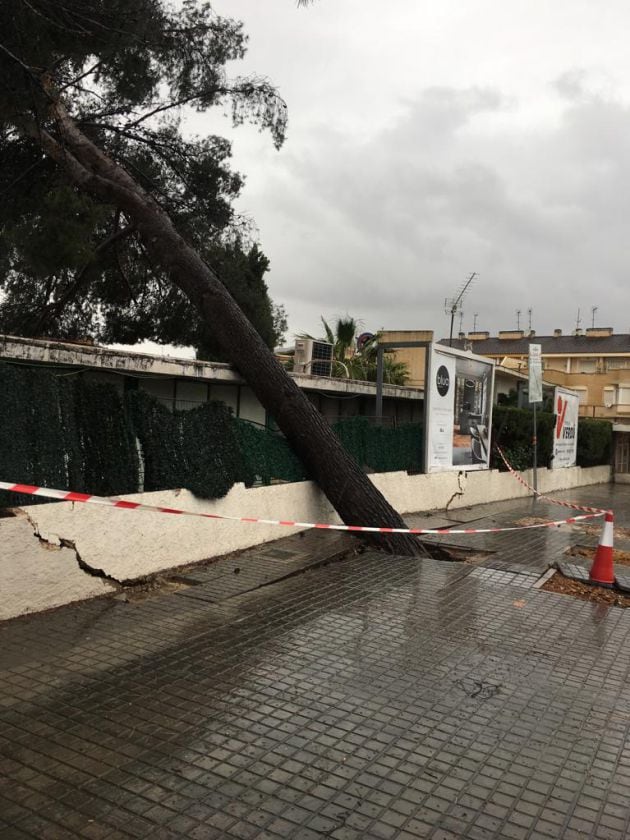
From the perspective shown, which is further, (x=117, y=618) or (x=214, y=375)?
(x=214, y=375)

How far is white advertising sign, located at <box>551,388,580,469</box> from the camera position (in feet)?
70.6

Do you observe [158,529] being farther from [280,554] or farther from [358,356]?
[358,356]

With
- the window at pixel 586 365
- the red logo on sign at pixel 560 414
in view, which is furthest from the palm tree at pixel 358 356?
the window at pixel 586 365

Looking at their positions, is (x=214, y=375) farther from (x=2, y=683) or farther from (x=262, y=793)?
(x=262, y=793)

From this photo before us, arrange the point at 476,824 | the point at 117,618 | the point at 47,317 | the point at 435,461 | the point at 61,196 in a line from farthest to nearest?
1. the point at 435,461
2. the point at 47,317
3. the point at 61,196
4. the point at 117,618
5. the point at 476,824

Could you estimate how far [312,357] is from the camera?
14.0 metres

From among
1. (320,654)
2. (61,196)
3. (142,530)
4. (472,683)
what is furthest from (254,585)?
(61,196)

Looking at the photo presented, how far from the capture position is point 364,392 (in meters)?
14.6

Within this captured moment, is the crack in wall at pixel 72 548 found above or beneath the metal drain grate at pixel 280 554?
above

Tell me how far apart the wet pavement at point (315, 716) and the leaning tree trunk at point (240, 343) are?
2799 millimetres

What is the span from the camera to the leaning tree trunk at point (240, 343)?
1005cm

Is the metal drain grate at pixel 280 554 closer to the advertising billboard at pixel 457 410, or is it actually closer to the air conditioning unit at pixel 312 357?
the air conditioning unit at pixel 312 357

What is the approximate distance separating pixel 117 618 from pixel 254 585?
1.70 meters

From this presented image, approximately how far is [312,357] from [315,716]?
10133mm
